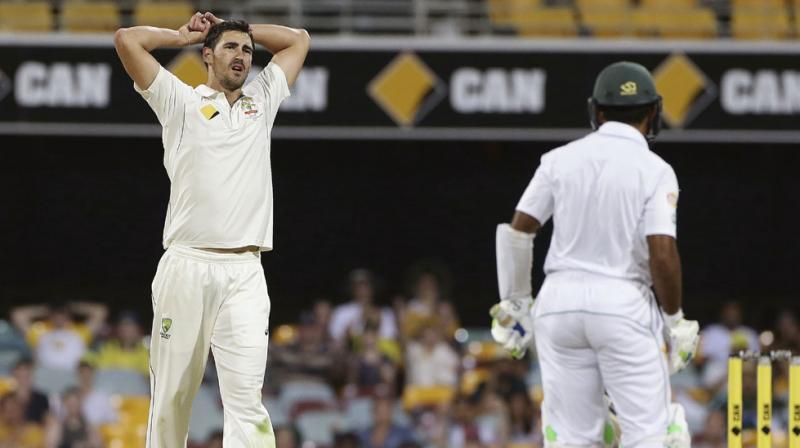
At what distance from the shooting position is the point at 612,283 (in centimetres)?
509

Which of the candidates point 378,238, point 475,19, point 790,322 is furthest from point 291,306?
point 790,322

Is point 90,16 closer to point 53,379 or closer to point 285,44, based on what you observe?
point 53,379

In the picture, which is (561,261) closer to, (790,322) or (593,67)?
(593,67)

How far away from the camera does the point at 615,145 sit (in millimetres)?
5176

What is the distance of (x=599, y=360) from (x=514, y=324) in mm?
524

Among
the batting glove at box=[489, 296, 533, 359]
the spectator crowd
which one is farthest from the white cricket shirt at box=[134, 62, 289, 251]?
the spectator crowd

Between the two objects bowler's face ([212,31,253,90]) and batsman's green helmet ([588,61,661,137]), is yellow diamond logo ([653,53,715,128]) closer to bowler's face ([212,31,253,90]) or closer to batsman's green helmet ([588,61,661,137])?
batsman's green helmet ([588,61,661,137])

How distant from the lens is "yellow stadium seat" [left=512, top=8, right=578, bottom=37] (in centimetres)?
1282

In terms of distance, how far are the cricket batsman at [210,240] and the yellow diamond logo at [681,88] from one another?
683 cm

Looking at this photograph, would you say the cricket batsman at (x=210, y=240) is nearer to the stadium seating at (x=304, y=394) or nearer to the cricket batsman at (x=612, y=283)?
the cricket batsman at (x=612, y=283)

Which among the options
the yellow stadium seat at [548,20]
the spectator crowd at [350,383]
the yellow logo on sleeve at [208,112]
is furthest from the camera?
the yellow stadium seat at [548,20]

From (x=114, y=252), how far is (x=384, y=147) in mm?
2831

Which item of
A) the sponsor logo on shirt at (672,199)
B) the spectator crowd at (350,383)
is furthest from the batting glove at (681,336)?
the spectator crowd at (350,383)

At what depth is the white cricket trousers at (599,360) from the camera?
198 inches
